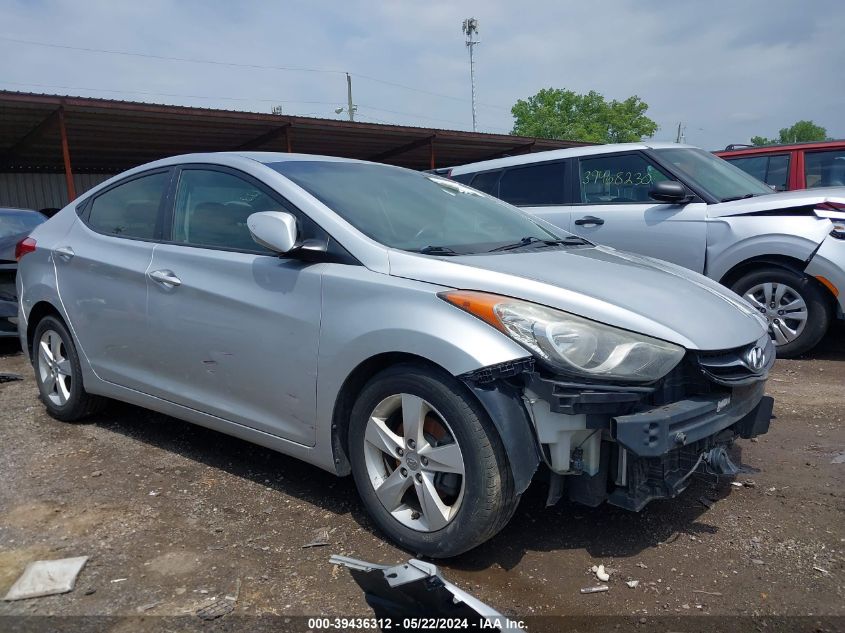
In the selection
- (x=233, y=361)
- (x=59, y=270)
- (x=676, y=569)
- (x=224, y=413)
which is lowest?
(x=676, y=569)

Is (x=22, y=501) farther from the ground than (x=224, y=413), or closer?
closer

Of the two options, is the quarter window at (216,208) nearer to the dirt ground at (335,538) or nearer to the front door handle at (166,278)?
the front door handle at (166,278)

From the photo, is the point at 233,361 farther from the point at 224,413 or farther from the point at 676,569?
the point at 676,569

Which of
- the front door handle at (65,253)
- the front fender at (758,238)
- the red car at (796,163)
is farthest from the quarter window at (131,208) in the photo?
the red car at (796,163)

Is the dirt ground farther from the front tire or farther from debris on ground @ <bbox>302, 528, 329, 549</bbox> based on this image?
the front tire

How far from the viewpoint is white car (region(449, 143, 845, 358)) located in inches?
214

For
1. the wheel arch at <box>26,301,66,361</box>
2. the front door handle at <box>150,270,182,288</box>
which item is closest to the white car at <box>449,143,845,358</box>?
the front door handle at <box>150,270,182,288</box>

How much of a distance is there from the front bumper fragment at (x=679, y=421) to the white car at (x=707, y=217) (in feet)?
9.88

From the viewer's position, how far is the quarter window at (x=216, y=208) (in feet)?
11.0

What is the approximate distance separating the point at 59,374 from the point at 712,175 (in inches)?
218

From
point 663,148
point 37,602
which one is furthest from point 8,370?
point 663,148

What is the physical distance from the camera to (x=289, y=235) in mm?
2934

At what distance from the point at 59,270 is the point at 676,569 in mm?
3806

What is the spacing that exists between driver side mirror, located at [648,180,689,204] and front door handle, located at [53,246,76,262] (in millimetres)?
4451
